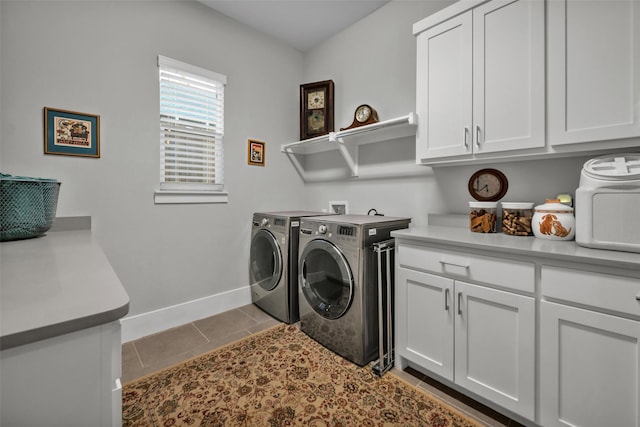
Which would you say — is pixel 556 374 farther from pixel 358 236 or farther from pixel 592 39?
pixel 592 39

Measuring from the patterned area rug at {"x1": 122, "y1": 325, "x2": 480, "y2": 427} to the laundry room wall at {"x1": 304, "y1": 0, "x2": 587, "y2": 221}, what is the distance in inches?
49.2

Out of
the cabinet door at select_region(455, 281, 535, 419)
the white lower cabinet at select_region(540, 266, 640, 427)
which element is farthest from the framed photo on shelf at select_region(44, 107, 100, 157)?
the white lower cabinet at select_region(540, 266, 640, 427)

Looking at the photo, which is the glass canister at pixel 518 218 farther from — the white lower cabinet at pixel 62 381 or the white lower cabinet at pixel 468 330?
the white lower cabinet at pixel 62 381

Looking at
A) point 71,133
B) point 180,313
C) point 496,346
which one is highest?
point 71,133

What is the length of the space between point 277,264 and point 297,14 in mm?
2283

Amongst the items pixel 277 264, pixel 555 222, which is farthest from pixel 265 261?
pixel 555 222

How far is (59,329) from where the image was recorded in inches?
18.6

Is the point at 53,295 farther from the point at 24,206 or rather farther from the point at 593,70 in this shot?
the point at 593,70

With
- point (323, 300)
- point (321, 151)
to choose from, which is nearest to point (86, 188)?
point (323, 300)

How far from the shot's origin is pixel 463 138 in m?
1.69

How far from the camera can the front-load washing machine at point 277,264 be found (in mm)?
2348

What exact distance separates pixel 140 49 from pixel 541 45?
2602mm

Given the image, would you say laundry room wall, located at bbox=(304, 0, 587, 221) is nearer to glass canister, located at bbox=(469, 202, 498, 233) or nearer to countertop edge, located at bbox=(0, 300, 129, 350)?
glass canister, located at bbox=(469, 202, 498, 233)

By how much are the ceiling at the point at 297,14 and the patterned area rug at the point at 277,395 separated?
9.30ft
